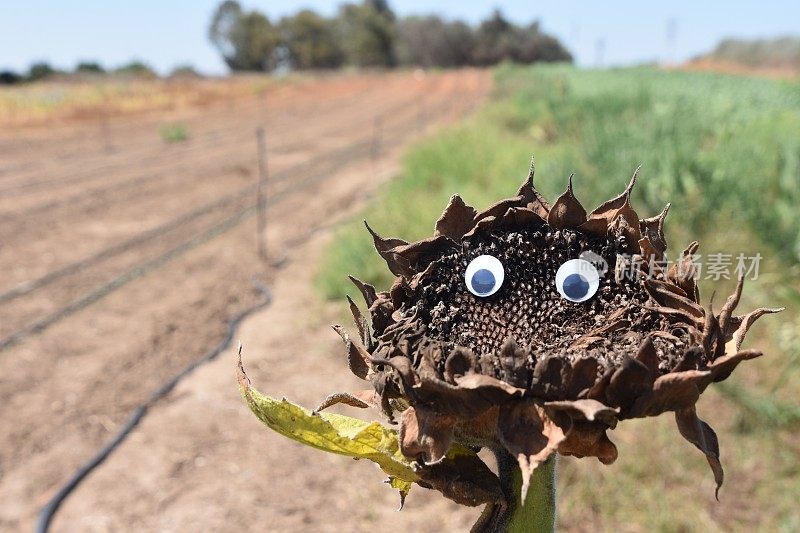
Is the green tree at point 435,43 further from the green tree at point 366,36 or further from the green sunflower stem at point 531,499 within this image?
the green sunflower stem at point 531,499

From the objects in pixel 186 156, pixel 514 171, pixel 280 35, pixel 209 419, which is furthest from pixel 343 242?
pixel 280 35

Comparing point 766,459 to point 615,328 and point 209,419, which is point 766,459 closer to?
point 209,419

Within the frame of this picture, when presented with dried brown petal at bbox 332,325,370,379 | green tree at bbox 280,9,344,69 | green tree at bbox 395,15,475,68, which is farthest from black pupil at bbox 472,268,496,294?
green tree at bbox 280,9,344,69

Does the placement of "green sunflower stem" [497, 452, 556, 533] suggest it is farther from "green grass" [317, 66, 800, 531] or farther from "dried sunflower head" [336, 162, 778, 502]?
"green grass" [317, 66, 800, 531]

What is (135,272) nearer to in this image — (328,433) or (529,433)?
(328,433)

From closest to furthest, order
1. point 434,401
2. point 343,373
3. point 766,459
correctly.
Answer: point 434,401, point 766,459, point 343,373
